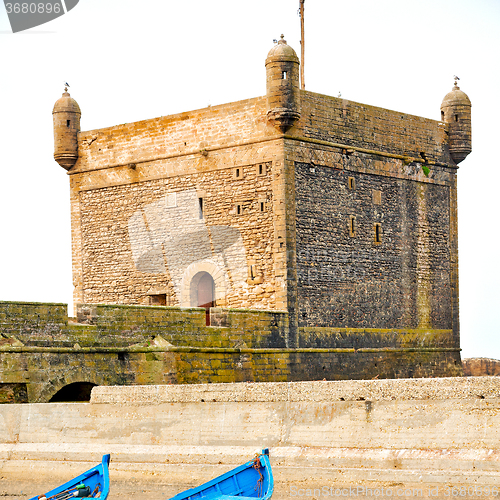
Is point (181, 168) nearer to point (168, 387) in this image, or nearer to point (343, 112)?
point (343, 112)

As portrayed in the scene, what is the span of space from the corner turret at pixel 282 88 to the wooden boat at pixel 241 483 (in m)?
13.4

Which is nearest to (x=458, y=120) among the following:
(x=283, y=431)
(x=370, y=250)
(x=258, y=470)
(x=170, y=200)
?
(x=370, y=250)

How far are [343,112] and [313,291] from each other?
15.1ft

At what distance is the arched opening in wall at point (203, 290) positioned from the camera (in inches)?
997

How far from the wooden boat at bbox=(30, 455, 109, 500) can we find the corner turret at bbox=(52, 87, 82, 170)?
1668 cm

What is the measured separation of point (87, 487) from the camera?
38.6ft

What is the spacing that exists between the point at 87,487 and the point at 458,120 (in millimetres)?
19203

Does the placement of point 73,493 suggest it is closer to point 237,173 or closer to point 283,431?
point 283,431

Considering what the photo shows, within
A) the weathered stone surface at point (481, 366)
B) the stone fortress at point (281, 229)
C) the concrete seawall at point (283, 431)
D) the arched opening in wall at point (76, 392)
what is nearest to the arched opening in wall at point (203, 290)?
the stone fortress at point (281, 229)

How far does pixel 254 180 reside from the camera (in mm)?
24312

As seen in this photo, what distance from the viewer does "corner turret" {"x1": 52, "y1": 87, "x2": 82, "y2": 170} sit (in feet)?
90.4

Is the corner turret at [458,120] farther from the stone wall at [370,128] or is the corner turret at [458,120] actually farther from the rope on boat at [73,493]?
the rope on boat at [73,493]

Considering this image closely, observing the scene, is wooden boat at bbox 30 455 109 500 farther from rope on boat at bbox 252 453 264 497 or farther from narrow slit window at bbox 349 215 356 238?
narrow slit window at bbox 349 215 356 238

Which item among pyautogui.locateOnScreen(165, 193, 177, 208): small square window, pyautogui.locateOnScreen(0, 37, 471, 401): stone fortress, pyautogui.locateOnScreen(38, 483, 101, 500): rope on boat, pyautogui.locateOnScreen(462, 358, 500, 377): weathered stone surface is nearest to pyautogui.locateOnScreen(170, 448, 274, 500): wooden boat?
pyautogui.locateOnScreen(38, 483, 101, 500): rope on boat
